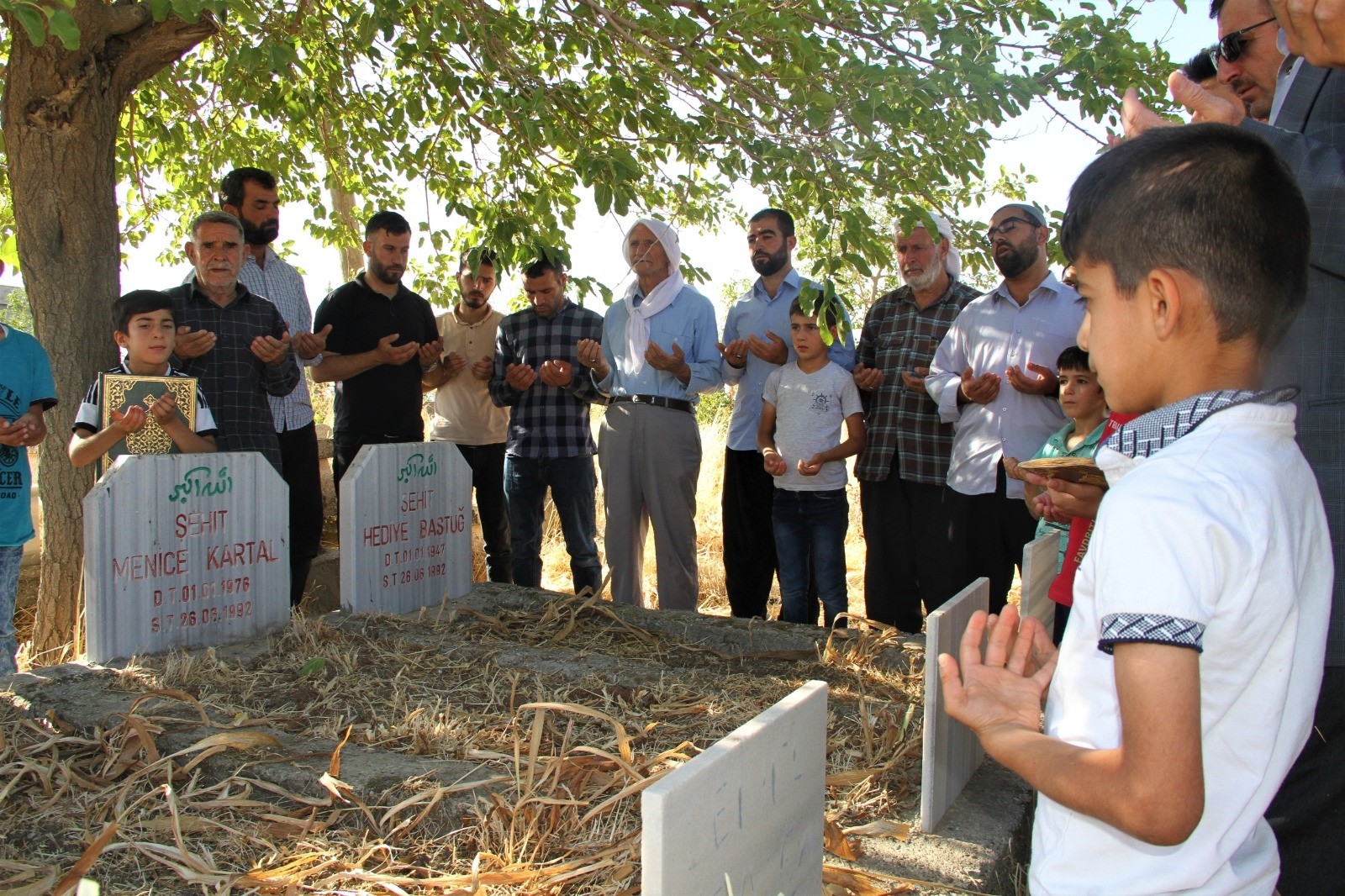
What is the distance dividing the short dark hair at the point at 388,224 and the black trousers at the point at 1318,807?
4862 millimetres

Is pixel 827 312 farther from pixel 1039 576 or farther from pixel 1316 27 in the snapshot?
pixel 1316 27

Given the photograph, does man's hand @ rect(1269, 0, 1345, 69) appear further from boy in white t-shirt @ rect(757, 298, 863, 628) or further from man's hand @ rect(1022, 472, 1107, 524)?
boy in white t-shirt @ rect(757, 298, 863, 628)

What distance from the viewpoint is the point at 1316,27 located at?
1.33m

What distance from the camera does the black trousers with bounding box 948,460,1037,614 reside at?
14.4 feet

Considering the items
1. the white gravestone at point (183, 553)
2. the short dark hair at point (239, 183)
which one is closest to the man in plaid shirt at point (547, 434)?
the short dark hair at point (239, 183)

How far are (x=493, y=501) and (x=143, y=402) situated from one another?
Result: 239cm

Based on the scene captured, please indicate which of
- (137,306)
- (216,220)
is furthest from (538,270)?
(137,306)

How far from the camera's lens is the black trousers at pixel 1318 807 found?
1537mm

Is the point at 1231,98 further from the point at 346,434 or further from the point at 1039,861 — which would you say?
the point at 346,434

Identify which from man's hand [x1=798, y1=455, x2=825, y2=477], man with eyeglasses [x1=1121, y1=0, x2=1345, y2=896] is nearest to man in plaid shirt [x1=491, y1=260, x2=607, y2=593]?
man's hand [x1=798, y1=455, x2=825, y2=477]

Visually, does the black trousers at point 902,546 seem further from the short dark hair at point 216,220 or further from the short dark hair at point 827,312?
the short dark hair at point 216,220

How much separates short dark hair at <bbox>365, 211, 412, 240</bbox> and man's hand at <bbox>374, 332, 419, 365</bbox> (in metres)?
0.58

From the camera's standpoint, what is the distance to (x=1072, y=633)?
1150 mm

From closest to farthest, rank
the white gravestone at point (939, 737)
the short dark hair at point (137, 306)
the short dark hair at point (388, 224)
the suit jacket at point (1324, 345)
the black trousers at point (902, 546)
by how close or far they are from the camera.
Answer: the suit jacket at point (1324, 345), the white gravestone at point (939, 737), the short dark hair at point (137, 306), the black trousers at point (902, 546), the short dark hair at point (388, 224)
